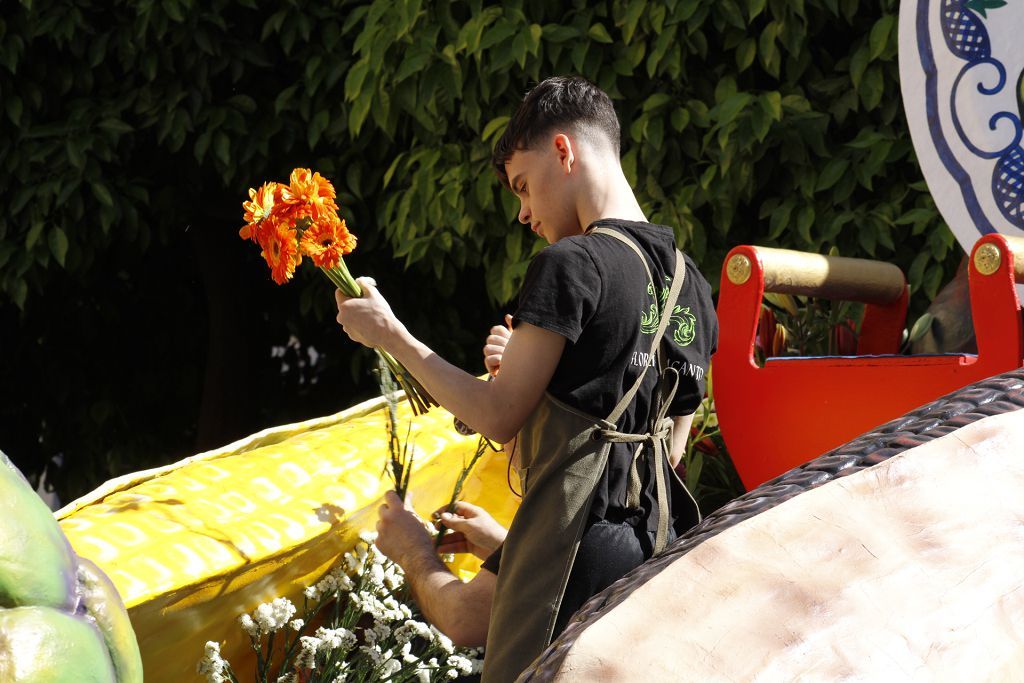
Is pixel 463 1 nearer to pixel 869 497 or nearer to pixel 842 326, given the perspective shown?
pixel 842 326

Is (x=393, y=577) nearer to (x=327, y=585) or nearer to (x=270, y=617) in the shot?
(x=327, y=585)

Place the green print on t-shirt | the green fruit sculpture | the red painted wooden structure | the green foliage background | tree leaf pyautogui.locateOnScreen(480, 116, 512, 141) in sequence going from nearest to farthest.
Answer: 1. the green fruit sculpture
2. the green print on t-shirt
3. the red painted wooden structure
4. the green foliage background
5. tree leaf pyautogui.locateOnScreen(480, 116, 512, 141)

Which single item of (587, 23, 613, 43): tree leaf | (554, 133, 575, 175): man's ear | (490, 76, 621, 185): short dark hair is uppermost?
(587, 23, 613, 43): tree leaf

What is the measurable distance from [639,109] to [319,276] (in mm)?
1419

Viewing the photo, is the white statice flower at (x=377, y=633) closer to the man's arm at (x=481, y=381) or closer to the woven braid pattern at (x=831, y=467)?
the man's arm at (x=481, y=381)

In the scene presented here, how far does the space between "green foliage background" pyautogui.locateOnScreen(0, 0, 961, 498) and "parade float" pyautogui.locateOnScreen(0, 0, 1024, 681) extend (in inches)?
25.1

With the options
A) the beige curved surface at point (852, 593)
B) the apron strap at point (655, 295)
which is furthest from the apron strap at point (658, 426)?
the beige curved surface at point (852, 593)

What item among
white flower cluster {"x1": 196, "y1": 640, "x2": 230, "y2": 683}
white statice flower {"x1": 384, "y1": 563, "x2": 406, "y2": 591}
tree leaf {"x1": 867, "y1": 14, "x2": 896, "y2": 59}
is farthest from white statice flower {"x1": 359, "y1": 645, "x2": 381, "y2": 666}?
tree leaf {"x1": 867, "y1": 14, "x2": 896, "y2": 59}

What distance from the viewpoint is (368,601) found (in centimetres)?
174

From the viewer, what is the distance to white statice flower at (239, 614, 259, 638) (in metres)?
1.58

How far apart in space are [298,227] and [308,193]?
57 mm

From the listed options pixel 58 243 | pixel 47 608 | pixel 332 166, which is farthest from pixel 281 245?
pixel 58 243

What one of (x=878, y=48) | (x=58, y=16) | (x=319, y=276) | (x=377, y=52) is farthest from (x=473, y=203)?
(x=58, y=16)

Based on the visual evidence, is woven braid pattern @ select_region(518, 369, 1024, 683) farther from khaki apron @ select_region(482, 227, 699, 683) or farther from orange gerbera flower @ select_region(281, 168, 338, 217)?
orange gerbera flower @ select_region(281, 168, 338, 217)
